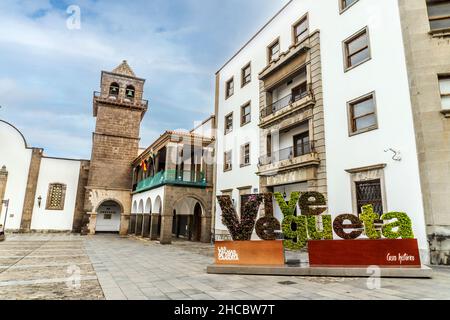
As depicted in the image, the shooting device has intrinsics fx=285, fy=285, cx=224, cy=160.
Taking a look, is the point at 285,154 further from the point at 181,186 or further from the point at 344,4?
the point at 181,186

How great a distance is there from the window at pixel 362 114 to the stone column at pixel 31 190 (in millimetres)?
29504

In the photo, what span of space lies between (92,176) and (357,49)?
81.5 ft

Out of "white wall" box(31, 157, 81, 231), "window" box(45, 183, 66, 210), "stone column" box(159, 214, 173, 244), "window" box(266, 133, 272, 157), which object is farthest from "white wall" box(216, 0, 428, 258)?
"window" box(45, 183, 66, 210)

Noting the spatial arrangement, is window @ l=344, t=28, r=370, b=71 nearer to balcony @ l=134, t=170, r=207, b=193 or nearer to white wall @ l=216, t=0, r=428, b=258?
white wall @ l=216, t=0, r=428, b=258

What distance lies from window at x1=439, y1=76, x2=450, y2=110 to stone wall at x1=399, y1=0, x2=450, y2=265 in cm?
27

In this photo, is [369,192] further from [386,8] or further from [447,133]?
[386,8]

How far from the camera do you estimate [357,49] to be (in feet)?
40.0

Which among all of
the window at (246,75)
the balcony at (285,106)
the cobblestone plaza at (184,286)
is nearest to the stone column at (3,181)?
the cobblestone plaza at (184,286)

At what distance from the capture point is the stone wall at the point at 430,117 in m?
8.95

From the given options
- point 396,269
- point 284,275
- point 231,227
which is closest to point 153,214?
point 231,227

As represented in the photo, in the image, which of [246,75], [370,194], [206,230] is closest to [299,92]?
[246,75]

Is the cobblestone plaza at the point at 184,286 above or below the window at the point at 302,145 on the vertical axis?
below

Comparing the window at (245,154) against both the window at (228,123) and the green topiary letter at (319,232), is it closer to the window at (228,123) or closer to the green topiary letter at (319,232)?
the window at (228,123)

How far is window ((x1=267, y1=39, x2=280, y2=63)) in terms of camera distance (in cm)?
1686
